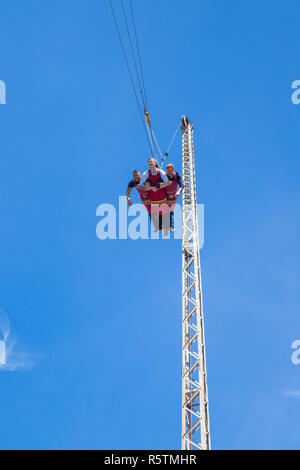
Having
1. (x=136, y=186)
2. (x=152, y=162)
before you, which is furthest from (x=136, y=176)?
(x=152, y=162)

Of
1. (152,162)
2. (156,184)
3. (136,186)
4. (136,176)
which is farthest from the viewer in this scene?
(156,184)

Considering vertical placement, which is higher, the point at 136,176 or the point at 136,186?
the point at 136,176

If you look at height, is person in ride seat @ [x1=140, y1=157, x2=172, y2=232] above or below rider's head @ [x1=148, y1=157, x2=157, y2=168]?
below

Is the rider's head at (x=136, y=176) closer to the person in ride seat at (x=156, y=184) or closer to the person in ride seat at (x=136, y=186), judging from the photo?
the person in ride seat at (x=136, y=186)

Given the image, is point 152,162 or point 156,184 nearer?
point 152,162

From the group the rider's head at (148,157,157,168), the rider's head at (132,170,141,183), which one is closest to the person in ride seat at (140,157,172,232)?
the rider's head at (148,157,157,168)

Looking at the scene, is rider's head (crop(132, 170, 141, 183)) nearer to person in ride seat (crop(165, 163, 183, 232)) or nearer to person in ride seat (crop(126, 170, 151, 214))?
person in ride seat (crop(126, 170, 151, 214))

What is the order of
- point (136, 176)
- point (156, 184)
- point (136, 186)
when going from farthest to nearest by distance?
point (156, 184) → point (136, 186) → point (136, 176)

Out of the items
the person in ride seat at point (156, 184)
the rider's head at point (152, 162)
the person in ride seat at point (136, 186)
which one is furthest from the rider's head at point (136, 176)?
the rider's head at point (152, 162)

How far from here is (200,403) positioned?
981 cm

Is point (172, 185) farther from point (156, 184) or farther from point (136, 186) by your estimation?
point (136, 186)

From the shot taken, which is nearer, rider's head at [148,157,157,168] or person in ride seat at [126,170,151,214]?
rider's head at [148,157,157,168]
